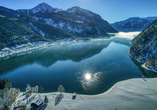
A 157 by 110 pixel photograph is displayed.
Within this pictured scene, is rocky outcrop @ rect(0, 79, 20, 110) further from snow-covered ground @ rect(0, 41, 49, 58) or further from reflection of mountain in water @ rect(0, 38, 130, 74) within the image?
snow-covered ground @ rect(0, 41, 49, 58)

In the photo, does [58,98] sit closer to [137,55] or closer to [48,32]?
[137,55]

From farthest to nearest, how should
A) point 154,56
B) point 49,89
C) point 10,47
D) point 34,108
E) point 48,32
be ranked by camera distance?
point 48,32
point 10,47
point 154,56
point 49,89
point 34,108

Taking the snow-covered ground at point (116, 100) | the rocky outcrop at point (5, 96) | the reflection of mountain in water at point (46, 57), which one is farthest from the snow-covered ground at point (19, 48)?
the snow-covered ground at point (116, 100)

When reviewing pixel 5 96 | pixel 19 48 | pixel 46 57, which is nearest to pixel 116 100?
pixel 5 96

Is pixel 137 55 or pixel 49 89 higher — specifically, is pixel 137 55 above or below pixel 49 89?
above

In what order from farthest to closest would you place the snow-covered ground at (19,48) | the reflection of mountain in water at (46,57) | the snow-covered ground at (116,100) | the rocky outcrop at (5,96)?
the snow-covered ground at (19,48), the reflection of mountain in water at (46,57), the snow-covered ground at (116,100), the rocky outcrop at (5,96)

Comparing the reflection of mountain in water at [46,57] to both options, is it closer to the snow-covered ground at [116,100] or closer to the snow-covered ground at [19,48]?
the snow-covered ground at [19,48]

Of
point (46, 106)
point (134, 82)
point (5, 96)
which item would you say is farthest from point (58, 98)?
point (134, 82)

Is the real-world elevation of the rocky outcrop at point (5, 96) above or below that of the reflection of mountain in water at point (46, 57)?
below

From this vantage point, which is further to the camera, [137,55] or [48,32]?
[48,32]
